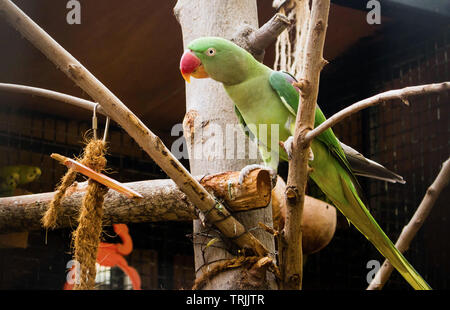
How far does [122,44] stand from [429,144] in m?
1.25

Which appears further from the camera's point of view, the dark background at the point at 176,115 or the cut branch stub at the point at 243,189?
the dark background at the point at 176,115

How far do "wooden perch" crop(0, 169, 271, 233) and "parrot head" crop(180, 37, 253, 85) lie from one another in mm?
261

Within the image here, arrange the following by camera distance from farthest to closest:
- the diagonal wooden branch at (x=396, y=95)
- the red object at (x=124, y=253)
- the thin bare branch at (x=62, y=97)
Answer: the red object at (x=124, y=253) → the thin bare branch at (x=62, y=97) → the diagonal wooden branch at (x=396, y=95)

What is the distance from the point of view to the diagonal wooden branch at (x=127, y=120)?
0.80 metres

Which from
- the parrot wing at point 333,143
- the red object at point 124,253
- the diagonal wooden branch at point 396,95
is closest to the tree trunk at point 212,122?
the parrot wing at point 333,143

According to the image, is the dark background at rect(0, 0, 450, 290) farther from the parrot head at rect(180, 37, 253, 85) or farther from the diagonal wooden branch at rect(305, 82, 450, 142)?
the diagonal wooden branch at rect(305, 82, 450, 142)

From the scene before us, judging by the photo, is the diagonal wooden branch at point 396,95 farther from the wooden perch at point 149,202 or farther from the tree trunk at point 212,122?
the tree trunk at point 212,122

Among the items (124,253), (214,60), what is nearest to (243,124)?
(214,60)

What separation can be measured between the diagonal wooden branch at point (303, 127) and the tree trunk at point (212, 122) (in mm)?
138

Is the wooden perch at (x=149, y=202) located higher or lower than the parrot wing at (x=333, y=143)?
lower

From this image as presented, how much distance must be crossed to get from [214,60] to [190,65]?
0.19 feet

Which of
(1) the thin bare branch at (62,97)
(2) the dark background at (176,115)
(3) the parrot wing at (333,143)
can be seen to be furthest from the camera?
(2) the dark background at (176,115)

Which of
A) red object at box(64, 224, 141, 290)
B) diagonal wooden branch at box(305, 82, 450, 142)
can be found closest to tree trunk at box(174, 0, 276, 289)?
diagonal wooden branch at box(305, 82, 450, 142)

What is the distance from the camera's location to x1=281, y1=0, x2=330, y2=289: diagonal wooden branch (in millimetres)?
818
